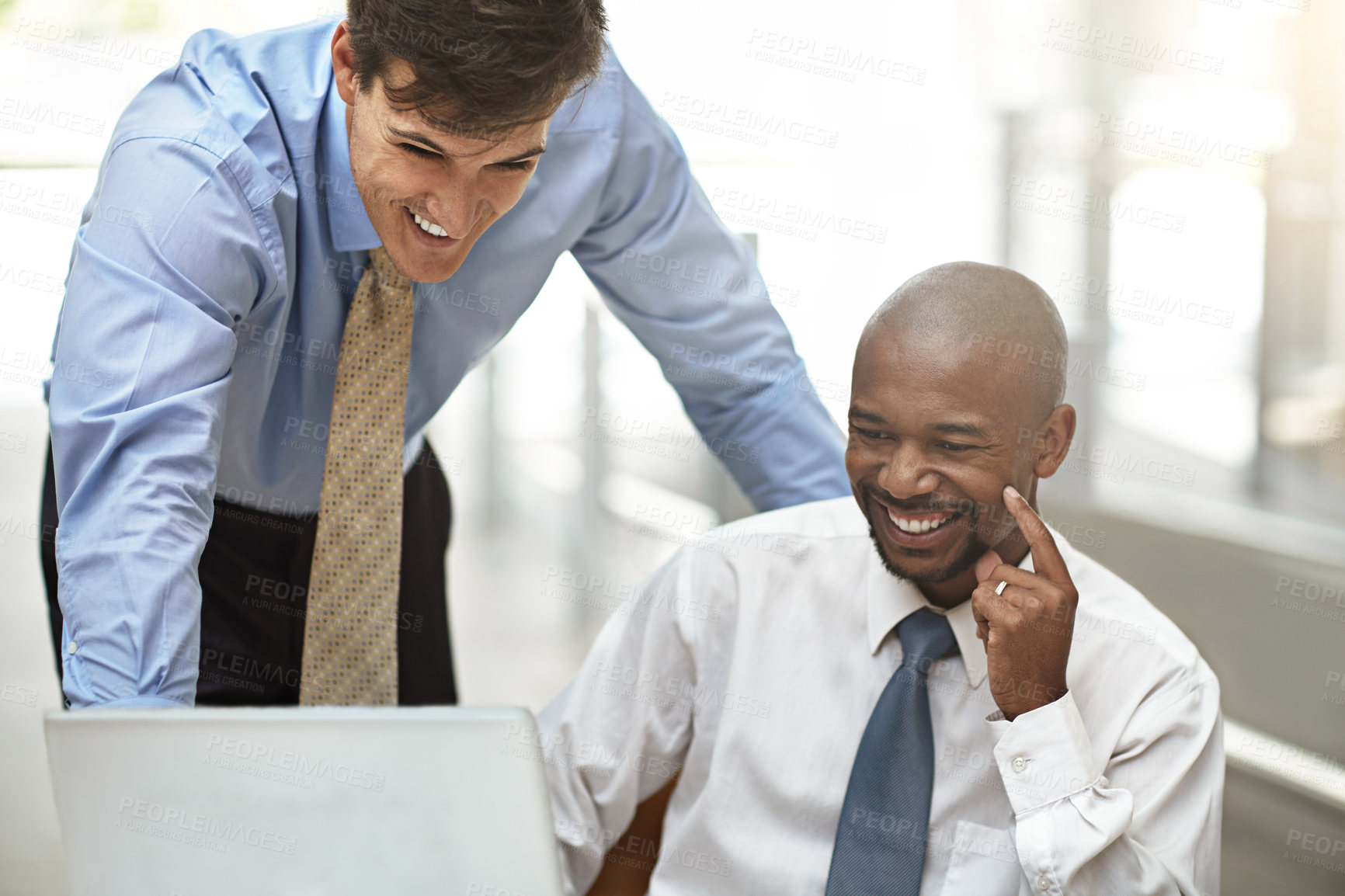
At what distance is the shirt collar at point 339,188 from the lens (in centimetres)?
136

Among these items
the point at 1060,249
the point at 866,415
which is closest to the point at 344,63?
the point at 866,415

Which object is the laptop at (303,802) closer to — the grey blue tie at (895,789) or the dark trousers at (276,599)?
the grey blue tie at (895,789)

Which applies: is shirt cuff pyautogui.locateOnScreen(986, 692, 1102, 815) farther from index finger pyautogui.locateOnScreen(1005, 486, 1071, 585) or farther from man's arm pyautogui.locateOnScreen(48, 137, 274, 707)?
man's arm pyautogui.locateOnScreen(48, 137, 274, 707)

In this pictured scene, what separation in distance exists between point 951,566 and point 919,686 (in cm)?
14

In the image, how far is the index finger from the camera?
44.6 inches

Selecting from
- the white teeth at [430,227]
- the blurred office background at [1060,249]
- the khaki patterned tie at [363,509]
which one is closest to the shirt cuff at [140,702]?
Answer: the khaki patterned tie at [363,509]

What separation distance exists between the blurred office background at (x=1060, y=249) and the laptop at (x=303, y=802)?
137cm

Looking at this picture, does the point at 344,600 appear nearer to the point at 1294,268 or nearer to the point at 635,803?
the point at 635,803

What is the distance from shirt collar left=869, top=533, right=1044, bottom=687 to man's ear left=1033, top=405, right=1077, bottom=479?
3.8 inches

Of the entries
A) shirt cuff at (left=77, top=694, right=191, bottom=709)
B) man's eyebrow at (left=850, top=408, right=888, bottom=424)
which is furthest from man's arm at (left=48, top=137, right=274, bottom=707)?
man's eyebrow at (left=850, top=408, right=888, bottom=424)

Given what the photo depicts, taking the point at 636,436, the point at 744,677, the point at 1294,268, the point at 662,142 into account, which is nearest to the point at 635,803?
the point at 744,677

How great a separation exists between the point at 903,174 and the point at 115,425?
8.02ft

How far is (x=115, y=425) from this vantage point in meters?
1.09

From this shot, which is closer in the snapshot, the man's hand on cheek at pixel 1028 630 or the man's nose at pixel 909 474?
the man's hand on cheek at pixel 1028 630
